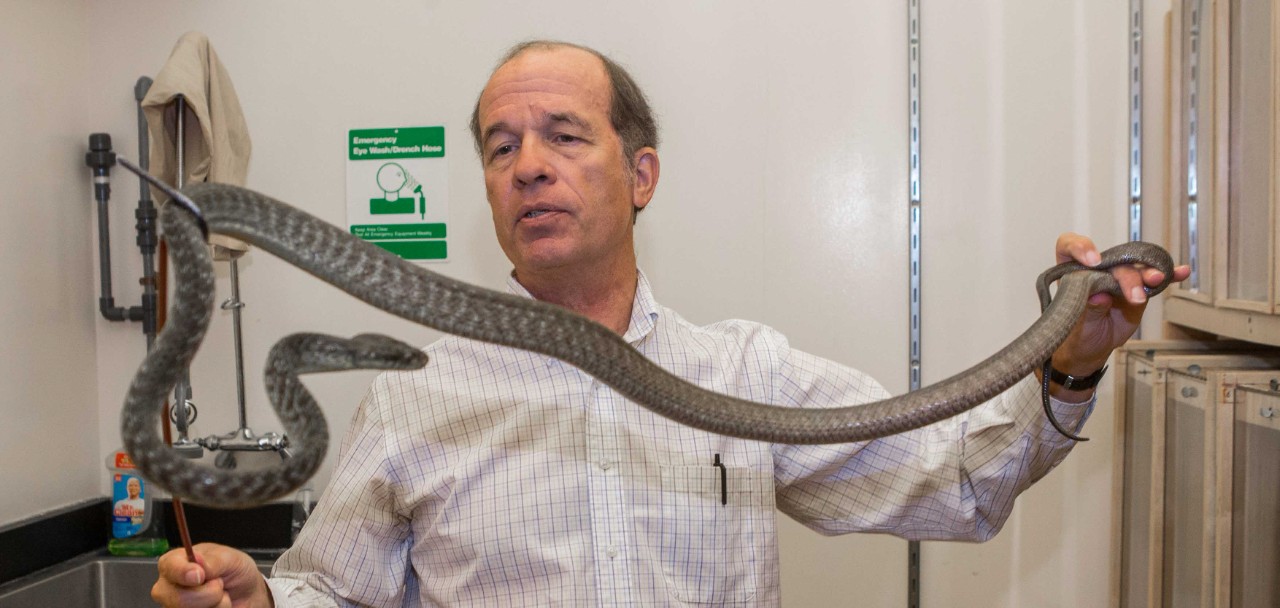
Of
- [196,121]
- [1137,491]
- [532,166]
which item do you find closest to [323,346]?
[532,166]

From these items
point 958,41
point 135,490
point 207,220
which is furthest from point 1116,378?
point 135,490

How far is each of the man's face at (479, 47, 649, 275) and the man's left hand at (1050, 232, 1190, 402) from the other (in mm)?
760

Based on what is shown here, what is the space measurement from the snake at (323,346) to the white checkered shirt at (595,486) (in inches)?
15.4

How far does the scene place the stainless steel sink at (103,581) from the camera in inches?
113

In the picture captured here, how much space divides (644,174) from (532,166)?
1.31 feet

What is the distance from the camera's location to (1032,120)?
9.32 feet

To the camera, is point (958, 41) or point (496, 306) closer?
point (496, 306)

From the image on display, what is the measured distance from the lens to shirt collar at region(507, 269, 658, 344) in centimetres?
186

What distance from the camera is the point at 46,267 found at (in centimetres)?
301

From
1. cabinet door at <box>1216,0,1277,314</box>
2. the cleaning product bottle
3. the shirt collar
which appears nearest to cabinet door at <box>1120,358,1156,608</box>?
cabinet door at <box>1216,0,1277,314</box>

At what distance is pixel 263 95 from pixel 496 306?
2.37 m

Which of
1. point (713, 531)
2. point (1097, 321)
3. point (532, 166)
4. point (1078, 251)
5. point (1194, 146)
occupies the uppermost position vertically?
point (1194, 146)

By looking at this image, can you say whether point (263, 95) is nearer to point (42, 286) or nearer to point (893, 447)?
point (42, 286)

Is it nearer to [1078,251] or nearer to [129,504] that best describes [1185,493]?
[1078,251]
